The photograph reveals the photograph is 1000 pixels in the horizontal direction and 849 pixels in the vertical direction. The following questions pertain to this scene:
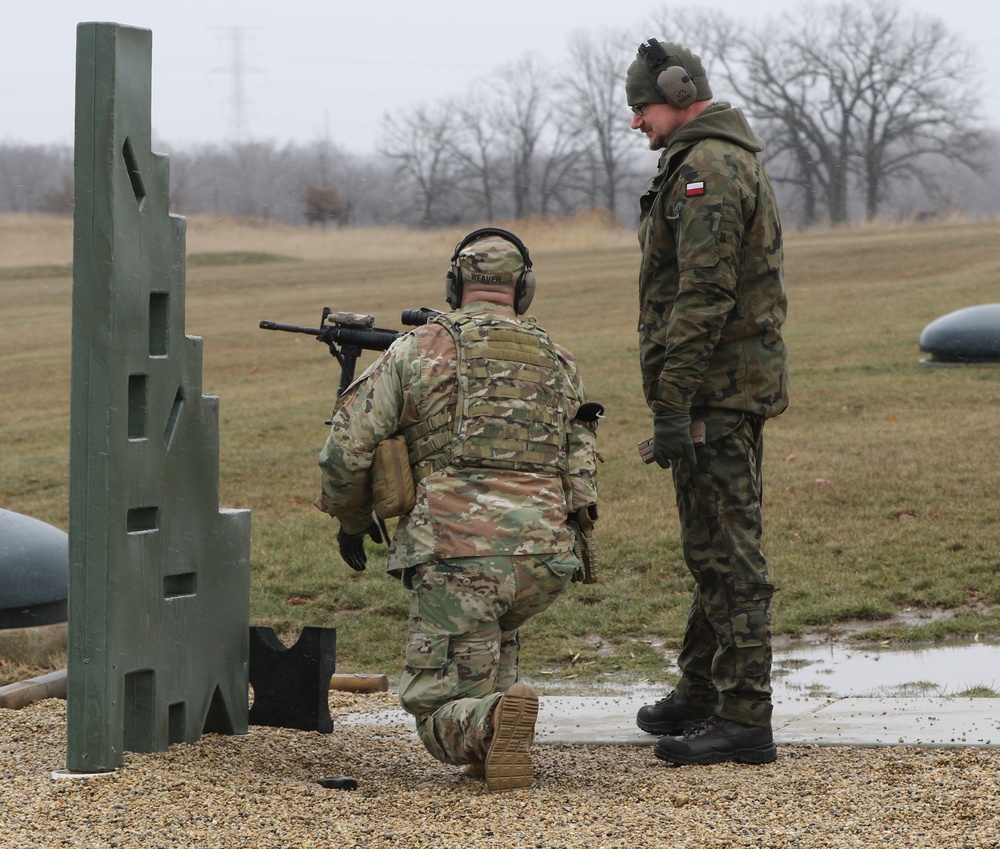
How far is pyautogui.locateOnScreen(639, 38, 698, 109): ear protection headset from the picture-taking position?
459 centimetres

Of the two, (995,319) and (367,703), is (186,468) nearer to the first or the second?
(367,703)

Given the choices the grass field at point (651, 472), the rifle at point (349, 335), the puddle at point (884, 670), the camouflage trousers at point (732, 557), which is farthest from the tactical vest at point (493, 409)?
the grass field at point (651, 472)

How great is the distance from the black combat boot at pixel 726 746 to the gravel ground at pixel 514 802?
6cm

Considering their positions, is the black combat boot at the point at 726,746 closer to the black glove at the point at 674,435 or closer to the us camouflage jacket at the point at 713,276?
the black glove at the point at 674,435

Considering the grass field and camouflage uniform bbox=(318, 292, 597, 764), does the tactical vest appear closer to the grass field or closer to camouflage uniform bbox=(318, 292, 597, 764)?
camouflage uniform bbox=(318, 292, 597, 764)

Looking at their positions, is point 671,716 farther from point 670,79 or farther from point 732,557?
point 670,79

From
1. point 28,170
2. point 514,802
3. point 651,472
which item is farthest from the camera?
point 28,170

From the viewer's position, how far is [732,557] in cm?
457

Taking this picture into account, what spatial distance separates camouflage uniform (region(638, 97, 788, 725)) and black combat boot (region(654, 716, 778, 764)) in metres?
0.04

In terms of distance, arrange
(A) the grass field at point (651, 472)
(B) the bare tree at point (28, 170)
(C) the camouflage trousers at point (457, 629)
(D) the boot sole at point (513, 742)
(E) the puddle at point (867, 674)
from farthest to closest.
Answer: (B) the bare tree at point (28, 170)
(A) the grass field at point (651, 472)
(E) the puddle at point (867, 674)
(C) the camouflage trousers at point (457, 629)
(D) the boot sole at point (513, 742)

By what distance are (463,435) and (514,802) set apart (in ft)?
A: 3.69

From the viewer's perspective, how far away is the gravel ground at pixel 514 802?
145 inches

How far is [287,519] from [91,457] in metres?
5.71

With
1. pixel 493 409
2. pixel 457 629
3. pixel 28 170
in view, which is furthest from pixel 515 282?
pixel 28 170
